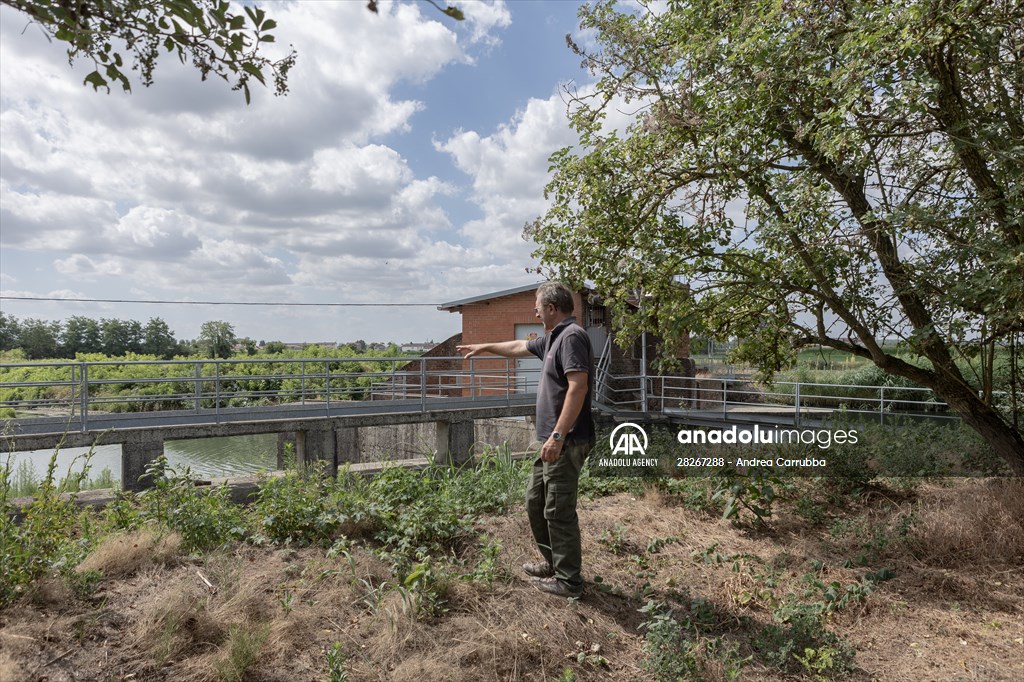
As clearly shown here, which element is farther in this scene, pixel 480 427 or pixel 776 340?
pixel 480 427

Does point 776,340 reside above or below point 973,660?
above

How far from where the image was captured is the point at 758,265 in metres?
7.73

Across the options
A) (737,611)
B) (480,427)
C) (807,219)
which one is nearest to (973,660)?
(737,611)

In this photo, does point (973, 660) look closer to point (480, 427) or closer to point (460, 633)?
point (460, 633)

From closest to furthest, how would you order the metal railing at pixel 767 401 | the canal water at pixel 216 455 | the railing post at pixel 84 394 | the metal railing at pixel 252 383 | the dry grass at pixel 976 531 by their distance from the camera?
1. the dry grass at pixel 976 531
2. the railing post at pixel 84 394
3. the metal railing at pixel 252 383
4. the metal railing at pixel 767 401
5. the canal water at pixel 216 455

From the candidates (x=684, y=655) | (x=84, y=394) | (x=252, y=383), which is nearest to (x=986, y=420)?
(x=684, y=655)

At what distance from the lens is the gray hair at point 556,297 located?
4.66 meters

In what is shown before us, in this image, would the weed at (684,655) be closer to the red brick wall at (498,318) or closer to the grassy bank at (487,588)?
the grassy bank at (487,588)

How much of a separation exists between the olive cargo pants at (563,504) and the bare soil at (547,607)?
23 cm

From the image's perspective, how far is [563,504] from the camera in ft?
14.6

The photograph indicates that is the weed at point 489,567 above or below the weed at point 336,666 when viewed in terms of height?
above

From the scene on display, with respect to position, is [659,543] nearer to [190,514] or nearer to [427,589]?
[427,589]

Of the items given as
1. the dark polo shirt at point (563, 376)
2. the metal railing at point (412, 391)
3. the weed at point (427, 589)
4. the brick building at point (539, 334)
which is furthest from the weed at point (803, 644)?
the brick building at point (539, 334)

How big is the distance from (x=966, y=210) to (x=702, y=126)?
101 inches
